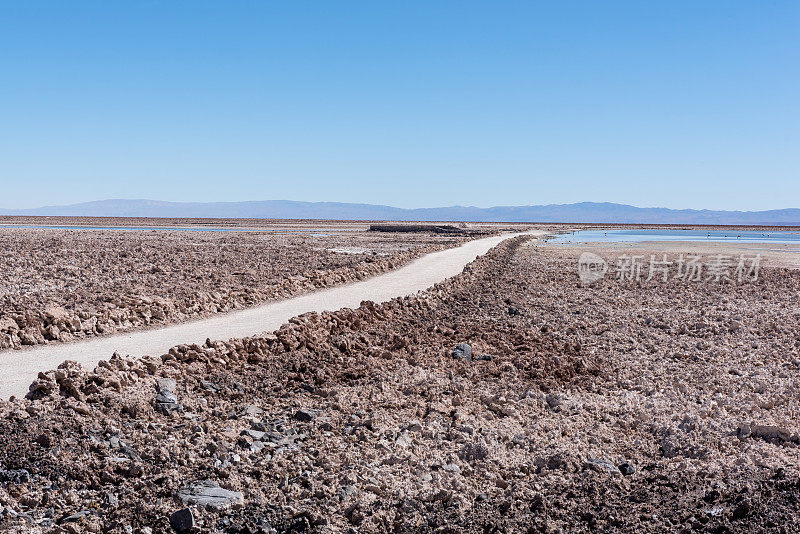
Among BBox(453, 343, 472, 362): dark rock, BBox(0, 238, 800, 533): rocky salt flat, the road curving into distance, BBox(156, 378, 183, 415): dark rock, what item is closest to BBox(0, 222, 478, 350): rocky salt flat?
the road curving into distance

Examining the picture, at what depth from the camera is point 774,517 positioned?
532 centimetres

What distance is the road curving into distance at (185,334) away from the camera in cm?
923

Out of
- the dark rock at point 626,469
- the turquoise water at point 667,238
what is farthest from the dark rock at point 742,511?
the turquoise water at point 667,238

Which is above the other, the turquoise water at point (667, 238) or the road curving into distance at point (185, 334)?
the turquoise water at point (667, 238)

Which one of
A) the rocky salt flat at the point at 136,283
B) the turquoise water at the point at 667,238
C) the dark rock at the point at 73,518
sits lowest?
the dark rock at the point at 73,518

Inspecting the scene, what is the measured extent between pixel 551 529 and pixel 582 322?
9892mm

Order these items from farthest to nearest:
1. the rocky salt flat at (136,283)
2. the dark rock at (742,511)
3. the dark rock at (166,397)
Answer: the rocky salt flat at (136,283) → the dark rock at (166,397) → the dark rock at (742,511)

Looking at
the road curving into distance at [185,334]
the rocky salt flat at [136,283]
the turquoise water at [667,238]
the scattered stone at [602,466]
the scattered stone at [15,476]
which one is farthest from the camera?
the turquoise water at [667,238]

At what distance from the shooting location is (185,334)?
11.8m

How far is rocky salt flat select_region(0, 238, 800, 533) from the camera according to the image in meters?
5.38

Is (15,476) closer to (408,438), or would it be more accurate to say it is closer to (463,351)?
(408,438)

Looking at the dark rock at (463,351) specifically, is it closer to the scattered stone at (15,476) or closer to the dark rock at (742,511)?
the dark rock at (742,511)

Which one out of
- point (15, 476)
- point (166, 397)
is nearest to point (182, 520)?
point (15, 476)

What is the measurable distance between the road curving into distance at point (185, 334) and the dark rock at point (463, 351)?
353 centimetres
